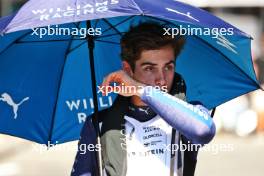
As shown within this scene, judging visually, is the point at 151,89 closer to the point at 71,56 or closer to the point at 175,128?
the point at 175,128

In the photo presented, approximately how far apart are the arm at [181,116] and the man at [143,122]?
0.25 ft

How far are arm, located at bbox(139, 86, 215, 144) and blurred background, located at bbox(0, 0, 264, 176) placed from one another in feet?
19.7

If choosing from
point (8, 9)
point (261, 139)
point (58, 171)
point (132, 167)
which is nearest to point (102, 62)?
point (132, 167)

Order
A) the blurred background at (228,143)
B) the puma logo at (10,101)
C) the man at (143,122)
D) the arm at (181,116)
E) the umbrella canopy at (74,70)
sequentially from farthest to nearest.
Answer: the blurred background at (228,143) → the puma logo at (10,101) → the umbrella canopy at (74,70) → the man at (143,122) → the arm at (181,116)

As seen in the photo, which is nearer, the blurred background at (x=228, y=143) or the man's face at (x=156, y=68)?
the man's face at (x=156, y=68)

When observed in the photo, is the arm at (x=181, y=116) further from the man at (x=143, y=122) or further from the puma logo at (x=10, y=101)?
the puma logo at (x=10, y=101)

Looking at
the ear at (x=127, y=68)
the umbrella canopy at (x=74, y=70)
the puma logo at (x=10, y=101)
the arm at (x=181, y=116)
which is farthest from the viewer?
the puma logo at (x=10, y=101)

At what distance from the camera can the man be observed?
3074mm

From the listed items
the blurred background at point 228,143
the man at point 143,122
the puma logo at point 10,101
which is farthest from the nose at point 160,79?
the blurred background at point 228,143

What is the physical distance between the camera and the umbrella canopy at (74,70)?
363cm

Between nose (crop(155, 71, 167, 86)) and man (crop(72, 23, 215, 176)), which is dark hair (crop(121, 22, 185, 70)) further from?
nose (crop(155, 71, 167, 86))

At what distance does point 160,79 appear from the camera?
3.14 m

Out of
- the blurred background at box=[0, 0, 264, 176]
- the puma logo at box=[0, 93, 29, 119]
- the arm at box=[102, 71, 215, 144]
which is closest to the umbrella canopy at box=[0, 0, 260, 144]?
the puma logo at box=[0, 93, 29, 119]

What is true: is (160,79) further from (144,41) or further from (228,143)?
(228,143)
